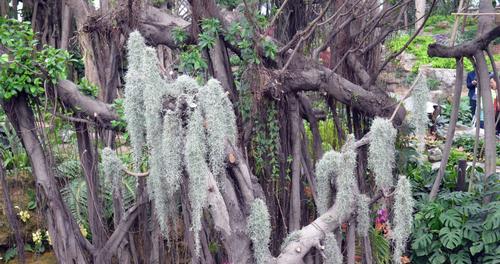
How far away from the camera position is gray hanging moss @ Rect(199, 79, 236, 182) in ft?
8.88

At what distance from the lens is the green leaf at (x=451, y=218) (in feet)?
14.8

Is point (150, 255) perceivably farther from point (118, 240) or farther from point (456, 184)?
point (456, 184)

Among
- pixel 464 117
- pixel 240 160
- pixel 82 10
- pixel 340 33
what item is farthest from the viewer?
pixel 464 117

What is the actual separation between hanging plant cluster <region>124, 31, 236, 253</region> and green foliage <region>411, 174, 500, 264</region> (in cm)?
233

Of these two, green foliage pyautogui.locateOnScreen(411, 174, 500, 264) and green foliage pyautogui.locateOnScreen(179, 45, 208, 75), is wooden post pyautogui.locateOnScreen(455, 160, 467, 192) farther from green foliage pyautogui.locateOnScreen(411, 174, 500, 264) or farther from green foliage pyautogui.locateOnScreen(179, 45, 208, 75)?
green foliage pyautogui.locateOnScreen(179, 45, 208, 75)

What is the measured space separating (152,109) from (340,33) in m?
2.41

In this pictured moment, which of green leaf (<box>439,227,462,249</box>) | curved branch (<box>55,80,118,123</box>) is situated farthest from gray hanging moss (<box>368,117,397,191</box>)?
curved branch (<box>55,80,118,123</box>)

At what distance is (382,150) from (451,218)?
1.59m

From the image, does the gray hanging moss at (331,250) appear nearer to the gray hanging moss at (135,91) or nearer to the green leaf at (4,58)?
the gray hanging moss at (135,91)

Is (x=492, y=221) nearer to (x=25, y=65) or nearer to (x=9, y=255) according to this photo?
(x=25, y=65)

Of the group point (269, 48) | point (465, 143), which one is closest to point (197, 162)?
point (269, 48)

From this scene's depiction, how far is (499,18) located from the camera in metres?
4.82

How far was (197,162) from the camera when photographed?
2.71 metres

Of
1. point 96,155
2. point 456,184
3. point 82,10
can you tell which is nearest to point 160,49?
point 82,10
